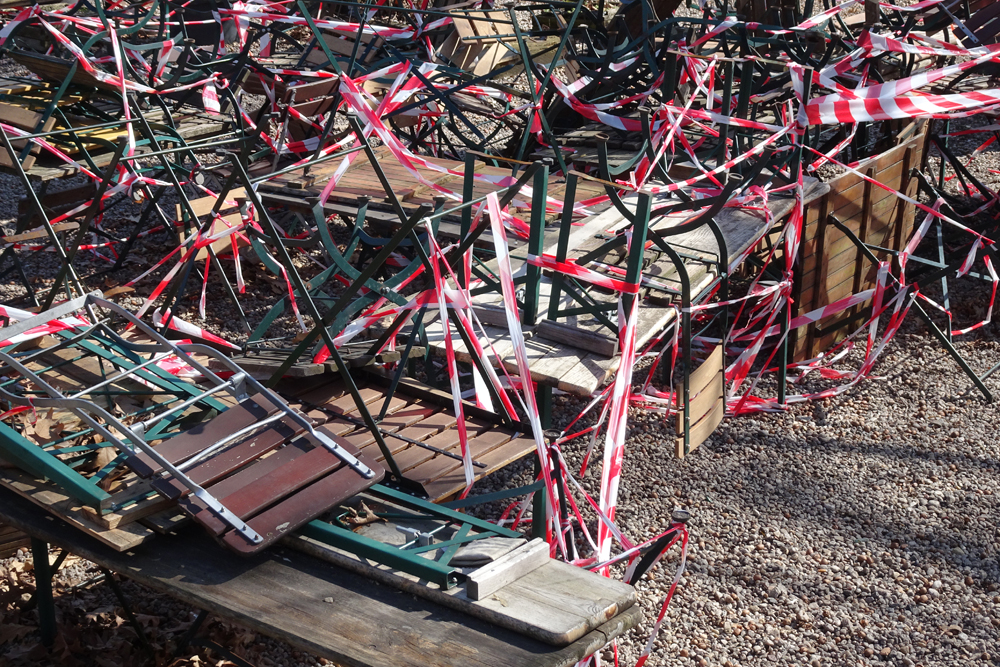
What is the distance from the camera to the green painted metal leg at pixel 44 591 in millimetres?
3496

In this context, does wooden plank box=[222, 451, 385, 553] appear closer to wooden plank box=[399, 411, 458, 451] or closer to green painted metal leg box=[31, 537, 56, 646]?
wooden plank box=[399, 411, 458, 451]

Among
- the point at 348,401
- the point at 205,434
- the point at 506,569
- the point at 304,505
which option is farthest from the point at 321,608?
the point at 348,401

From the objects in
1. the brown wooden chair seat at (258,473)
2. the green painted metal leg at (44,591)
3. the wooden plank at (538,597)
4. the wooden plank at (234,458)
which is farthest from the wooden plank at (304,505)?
the green painted metal leg at (44,591)

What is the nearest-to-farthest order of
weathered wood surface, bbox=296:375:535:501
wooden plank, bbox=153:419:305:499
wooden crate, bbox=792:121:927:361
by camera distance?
wooden plank, bbox=153:419:305:499 → weathered wood surface, bbox=296:375:535:501 → wooden crate, bbox=792:121:927:361

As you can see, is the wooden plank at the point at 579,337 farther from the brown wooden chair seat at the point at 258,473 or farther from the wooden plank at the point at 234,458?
the wooden plank at the point at 234,458

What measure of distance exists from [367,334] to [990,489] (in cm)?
338

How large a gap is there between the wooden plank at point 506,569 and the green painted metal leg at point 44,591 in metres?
1.76

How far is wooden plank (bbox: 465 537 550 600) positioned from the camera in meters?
2.67

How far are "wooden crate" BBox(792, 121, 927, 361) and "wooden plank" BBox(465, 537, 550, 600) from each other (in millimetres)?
3491

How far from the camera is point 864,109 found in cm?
451

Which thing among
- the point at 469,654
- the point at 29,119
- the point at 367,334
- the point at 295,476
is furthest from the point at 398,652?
the point at 29,119

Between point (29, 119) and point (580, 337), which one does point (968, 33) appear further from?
point (29, 119)

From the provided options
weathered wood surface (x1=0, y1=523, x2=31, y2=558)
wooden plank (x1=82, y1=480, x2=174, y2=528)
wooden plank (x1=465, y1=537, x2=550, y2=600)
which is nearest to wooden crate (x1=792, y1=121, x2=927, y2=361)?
wooden plank (x1=465, y1=537, x2=550, y2=600)

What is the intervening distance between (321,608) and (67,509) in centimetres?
92
